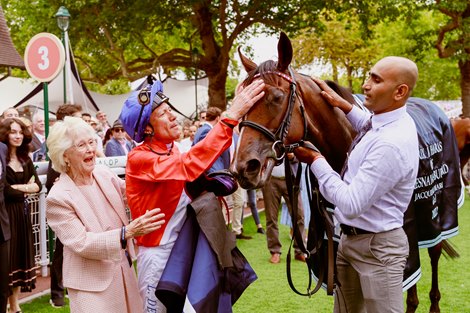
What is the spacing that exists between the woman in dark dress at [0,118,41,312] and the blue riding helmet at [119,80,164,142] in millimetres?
2673

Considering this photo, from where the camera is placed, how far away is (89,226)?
2.88 m

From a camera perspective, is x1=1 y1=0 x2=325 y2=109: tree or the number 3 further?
x1=1 y1=0 x2=325 y2=109: tree

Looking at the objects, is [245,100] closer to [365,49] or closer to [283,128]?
[283,128]

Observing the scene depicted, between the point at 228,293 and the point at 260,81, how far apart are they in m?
1.10

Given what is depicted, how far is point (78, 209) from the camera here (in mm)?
2857

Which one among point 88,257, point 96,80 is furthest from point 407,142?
point 96,80

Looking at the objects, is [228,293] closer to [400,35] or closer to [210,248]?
[210,248]

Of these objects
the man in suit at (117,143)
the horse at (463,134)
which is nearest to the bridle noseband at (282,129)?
the man in suit at (117,143)

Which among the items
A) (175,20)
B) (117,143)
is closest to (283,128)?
(117,143)

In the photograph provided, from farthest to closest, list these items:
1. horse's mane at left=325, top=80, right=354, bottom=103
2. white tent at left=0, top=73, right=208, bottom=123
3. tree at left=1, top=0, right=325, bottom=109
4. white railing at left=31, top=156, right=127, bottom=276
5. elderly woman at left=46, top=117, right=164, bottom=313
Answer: tree at left=1, top=0, right=325, bottom=109 < white tent at left=0, top=73, right=208, bottom=123 < white railing at left=31, top=156, right=127, bottom=276 < horse's mane at left=325, top=80, right=354, bottom=103 < elderly woman at left=46, top=117, right=164, bottom=313

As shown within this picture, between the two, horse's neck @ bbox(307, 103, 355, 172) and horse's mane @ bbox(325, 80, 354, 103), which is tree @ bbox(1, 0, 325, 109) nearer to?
horse's mane @ bbox(325, 80, 354, 103)

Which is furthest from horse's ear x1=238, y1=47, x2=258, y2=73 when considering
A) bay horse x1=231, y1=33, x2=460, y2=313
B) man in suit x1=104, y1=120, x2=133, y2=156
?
man in suit x1=104, y1=120, x2=133, y2=156

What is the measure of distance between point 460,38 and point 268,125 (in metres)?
19.1

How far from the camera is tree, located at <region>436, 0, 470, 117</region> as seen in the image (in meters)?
17.9
